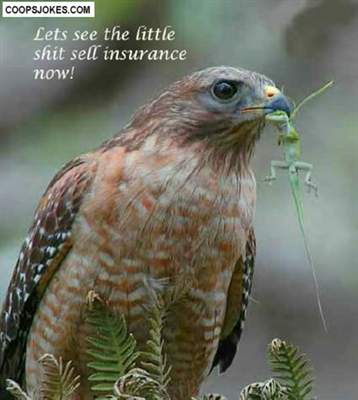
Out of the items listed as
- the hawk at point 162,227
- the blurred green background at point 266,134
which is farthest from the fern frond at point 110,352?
the blurred green background at point 266,134

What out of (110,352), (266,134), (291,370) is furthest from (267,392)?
(266,134)

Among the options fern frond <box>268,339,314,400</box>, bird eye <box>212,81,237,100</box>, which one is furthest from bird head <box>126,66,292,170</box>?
fern frond <box>268,339,314,400</box>

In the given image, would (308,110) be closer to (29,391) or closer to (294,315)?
(294,315)

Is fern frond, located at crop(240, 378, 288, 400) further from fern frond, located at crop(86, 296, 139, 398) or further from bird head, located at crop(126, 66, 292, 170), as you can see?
bird head, located at crop(126, 66, 292, 170)

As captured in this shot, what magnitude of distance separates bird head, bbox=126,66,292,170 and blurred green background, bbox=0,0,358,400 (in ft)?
2.27

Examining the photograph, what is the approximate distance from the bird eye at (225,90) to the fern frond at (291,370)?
2.72 ft

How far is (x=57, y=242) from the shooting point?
69.1 inches

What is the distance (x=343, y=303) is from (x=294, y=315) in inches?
6.0

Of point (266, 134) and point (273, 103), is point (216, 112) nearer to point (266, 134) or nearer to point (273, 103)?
point (273, 103)

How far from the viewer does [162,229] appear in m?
1.66

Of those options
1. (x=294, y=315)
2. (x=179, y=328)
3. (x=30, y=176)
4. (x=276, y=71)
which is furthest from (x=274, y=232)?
(x=179, y=328)

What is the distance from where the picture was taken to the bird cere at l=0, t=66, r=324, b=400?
1661mm

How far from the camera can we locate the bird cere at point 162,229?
1.66m

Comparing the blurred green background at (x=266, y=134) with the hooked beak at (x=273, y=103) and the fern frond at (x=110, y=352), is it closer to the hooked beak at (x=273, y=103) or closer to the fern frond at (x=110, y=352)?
Result: the hooked beak at (x=273, y=103)
